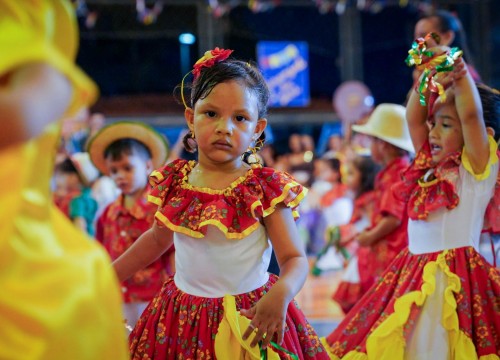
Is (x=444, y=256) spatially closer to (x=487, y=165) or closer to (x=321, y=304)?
(x=487, y=165)

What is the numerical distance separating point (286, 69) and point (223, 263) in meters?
9.40

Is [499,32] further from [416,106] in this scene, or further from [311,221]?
[416,106]

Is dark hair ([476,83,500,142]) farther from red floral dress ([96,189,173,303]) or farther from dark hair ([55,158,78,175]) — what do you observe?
dark hair ([55,158,78,175])

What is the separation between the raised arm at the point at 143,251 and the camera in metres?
2.34

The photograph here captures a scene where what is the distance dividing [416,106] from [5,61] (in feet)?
6.44

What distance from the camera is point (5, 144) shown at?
1.27 meters

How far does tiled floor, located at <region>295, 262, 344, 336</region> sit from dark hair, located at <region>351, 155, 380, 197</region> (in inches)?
33.2

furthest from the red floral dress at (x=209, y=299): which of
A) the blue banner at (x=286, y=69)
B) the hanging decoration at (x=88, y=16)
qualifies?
the blue banner at (x=286, y=69)

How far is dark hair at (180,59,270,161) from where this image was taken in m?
2.32

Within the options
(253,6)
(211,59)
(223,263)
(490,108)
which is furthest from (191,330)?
(253,6)

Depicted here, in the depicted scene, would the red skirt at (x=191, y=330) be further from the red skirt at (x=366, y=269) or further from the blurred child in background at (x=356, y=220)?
the blurred child in background at (x=356, y=220)

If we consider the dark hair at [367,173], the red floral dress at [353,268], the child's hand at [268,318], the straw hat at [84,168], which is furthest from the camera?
the straw hat at [84,168]

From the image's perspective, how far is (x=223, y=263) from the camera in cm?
224

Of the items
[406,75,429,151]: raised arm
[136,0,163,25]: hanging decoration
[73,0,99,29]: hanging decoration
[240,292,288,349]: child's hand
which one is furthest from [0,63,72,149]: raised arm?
[136,0,163,25]: hanging decoration
